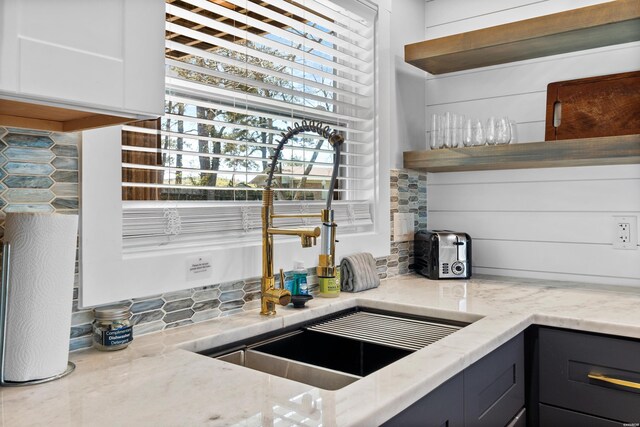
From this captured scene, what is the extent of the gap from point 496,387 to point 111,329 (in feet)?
3.35

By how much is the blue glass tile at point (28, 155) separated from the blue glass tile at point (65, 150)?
0.6 inches

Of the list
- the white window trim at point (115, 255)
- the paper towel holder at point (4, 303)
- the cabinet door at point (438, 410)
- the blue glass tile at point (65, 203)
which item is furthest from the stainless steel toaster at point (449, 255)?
the paper towel holder at point (4, 303)

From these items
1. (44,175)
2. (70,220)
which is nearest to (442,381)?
(70,220)

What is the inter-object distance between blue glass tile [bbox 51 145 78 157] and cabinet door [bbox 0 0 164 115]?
33 centimetres

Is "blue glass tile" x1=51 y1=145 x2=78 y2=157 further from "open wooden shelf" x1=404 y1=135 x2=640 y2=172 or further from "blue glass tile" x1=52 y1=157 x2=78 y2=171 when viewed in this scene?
"open wooden shelf" x1=404 y1=135 x2=640 y2=172

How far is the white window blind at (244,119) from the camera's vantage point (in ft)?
4.70

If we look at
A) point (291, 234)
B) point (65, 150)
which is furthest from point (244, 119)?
point (65, 150)

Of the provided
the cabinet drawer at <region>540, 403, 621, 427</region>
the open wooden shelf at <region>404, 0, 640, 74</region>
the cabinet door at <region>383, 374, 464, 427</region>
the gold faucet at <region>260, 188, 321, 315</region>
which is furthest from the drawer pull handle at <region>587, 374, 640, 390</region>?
the open wooden shelf at <region>404, 0, 640, 74</region>

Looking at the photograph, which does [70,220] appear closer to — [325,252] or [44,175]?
[44,175]

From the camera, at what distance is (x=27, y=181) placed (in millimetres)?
1083

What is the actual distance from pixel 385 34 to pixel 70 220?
5.57 ft

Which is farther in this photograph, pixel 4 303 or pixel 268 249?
pixel 268 249

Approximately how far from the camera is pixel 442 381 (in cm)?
110

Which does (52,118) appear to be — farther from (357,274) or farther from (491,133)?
(491,133)
